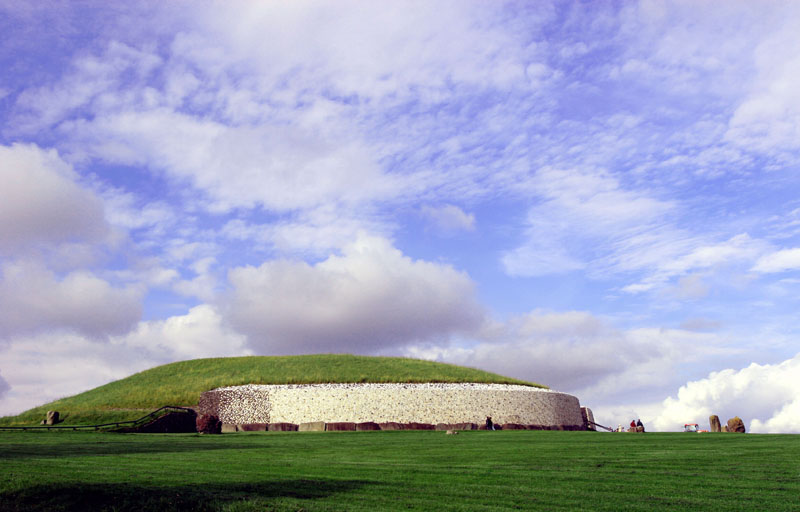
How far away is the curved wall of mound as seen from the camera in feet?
143

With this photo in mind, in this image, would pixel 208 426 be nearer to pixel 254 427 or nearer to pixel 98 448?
pixel 254 427

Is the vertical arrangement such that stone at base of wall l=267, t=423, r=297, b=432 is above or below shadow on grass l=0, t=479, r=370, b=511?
above

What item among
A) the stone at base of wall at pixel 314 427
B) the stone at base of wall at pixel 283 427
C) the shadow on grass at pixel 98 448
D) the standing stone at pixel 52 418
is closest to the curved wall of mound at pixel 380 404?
the stone at base of wall at pixel 283 427

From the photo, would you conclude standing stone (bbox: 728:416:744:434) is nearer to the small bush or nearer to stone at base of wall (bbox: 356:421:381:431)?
stone at base of wall (bbox: 356:421:381:431)

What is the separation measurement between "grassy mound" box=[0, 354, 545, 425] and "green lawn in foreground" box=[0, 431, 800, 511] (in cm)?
2743

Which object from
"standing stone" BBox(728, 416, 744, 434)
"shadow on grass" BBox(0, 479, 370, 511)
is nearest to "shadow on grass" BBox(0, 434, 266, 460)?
"shadow on grass" BBox(0, 479, 370, 511)

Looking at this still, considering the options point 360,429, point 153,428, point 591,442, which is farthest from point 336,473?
point 153,428

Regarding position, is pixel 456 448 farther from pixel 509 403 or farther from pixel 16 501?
pixel 509 403

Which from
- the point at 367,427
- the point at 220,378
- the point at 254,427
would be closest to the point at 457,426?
the point at 367,427

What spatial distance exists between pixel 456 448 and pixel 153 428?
1023 inches

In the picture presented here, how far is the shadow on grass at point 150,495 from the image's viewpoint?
35.0 ft

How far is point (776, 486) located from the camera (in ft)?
41.2

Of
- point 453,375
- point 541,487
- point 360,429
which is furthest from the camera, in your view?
point 453,375

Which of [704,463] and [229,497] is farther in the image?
[704,463]
